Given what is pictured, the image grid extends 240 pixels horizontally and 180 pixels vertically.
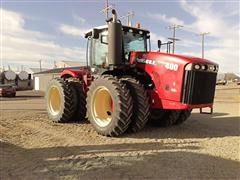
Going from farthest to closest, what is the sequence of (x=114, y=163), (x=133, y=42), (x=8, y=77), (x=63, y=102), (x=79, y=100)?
(x=8, y=77) < (x=79, y=100) < (x=63, y=102) < (x=133, y=42) < (x=114, y=163)

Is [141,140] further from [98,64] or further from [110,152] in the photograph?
[98,64]

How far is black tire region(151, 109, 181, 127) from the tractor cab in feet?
6.14

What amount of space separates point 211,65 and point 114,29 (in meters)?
2.59

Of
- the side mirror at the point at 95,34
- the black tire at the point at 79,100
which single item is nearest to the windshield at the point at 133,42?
the side mirror at the point at 95,34

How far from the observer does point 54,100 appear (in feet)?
37.0

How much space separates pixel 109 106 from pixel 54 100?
3147 mm

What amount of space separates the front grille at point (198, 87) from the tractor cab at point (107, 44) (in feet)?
6.54

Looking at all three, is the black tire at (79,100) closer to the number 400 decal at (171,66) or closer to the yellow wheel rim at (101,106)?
the yellow wheel rim at (101,106)

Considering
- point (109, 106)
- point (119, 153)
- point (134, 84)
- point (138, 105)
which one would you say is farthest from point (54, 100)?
point (119, 153)

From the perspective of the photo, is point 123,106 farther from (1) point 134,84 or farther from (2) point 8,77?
(2) point 8,77

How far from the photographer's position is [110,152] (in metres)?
6.58

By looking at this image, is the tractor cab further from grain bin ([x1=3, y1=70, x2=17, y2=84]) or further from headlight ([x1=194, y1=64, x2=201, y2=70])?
grain bin ([x1=3, y1=70, x2=17, y2=84])

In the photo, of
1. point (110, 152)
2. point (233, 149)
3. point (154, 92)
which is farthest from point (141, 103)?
point (233, 149)

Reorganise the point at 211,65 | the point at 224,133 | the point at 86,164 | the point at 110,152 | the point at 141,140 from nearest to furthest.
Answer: the point at 86,164
the point at 110,152
the point at 141,140
the point at 211,65
the point at 224,133
